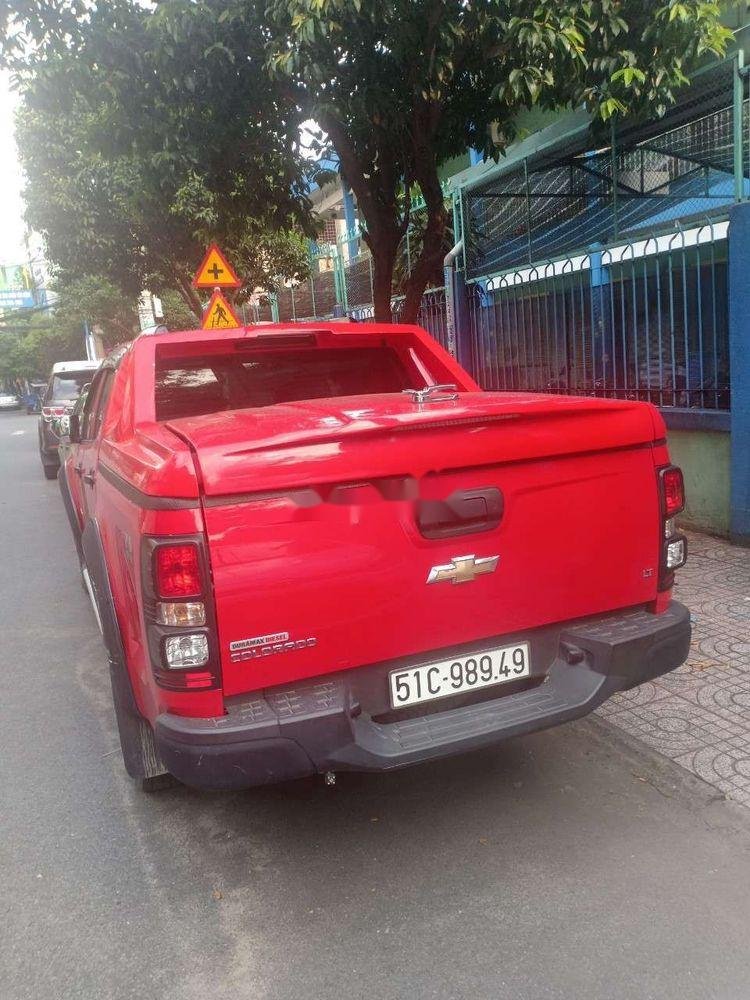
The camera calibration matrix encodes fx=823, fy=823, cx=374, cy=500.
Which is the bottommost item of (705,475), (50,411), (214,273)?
(705,475)

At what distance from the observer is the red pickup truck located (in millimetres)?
2293

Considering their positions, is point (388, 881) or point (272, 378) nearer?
point (388, 881)

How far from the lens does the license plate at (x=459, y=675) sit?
255 cm

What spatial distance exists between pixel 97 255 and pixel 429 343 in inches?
576

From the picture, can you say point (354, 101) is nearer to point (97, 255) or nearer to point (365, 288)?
point (365, 288)

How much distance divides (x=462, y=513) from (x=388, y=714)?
672 mm

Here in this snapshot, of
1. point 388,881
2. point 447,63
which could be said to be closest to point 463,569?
point 388,881

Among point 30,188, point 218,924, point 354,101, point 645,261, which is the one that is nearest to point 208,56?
point 354,101

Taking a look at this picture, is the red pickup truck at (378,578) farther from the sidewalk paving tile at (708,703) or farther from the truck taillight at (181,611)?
the sidewalk paving tile at (708,703)

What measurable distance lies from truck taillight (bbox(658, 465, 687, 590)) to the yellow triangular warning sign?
7107mm

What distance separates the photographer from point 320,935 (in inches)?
95.0

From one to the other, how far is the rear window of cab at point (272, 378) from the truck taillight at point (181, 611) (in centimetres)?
168

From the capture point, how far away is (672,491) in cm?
293

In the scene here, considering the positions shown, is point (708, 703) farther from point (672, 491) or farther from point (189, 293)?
point (189, 293)
